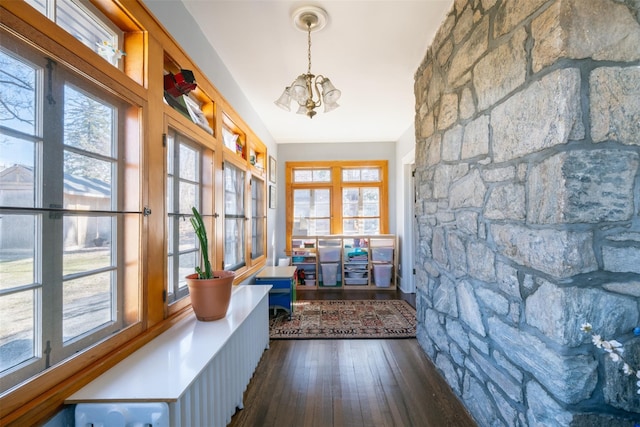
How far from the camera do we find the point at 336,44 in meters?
2.13

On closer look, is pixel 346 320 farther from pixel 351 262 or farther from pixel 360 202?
pixel 360 202

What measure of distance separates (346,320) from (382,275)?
1.62 metres

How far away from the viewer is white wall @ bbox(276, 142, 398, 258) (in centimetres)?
491

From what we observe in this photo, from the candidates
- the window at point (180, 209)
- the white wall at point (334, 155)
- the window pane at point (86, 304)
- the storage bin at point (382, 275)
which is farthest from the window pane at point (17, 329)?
the storage bin at point (382, 275)

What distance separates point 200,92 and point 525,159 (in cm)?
210

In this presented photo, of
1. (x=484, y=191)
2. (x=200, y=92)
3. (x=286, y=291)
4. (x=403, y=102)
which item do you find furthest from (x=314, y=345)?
(x=403, y=102)

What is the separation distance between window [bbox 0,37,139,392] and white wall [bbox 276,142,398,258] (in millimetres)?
3725

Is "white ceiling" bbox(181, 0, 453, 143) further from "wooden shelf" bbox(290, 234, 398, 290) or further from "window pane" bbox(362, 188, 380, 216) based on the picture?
"wooden shelf" bbox(290, 234, 398, 290)

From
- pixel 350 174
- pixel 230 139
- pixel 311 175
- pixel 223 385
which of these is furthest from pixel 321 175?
pixel 223 385

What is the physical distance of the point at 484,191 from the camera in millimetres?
1456

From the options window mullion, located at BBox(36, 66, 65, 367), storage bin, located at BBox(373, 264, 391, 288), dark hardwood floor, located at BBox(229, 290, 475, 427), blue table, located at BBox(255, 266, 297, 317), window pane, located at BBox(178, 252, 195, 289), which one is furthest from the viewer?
storage bin, located at BBox(373, 264, 391, 288)

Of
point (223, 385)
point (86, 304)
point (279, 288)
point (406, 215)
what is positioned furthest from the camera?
point (406, 215)

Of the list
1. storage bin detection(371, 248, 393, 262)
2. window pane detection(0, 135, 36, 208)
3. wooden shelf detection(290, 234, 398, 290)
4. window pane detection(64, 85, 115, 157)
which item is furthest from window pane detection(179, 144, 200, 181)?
storage bin detection(371, 248, 393, 262)

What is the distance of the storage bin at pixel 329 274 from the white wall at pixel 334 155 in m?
0.86
